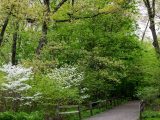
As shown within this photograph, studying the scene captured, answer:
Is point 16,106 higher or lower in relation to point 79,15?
lower

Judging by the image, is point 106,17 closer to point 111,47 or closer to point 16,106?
point 111,47

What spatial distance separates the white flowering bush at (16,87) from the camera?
1945cm

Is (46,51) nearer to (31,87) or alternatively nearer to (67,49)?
(67,49)

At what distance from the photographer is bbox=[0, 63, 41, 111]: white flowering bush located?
19453 mm

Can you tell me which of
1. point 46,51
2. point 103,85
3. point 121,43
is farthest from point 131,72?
point 46,51

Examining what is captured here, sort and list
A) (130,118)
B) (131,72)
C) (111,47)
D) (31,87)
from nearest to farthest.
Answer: (31,87) < (130,118) < (111,47) < (131,72)

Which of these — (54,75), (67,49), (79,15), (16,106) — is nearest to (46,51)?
(67,49)

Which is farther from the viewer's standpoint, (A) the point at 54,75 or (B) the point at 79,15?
(B) the point at 79,15

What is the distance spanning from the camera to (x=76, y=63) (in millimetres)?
29688

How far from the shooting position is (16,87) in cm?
1991

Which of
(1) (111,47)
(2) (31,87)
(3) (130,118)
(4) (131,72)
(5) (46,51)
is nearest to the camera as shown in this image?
(2) (31,87)

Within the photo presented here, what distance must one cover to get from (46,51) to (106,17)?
6.77 meters

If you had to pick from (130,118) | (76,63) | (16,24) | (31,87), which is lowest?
(130,118)

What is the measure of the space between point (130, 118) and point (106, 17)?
1256cm
